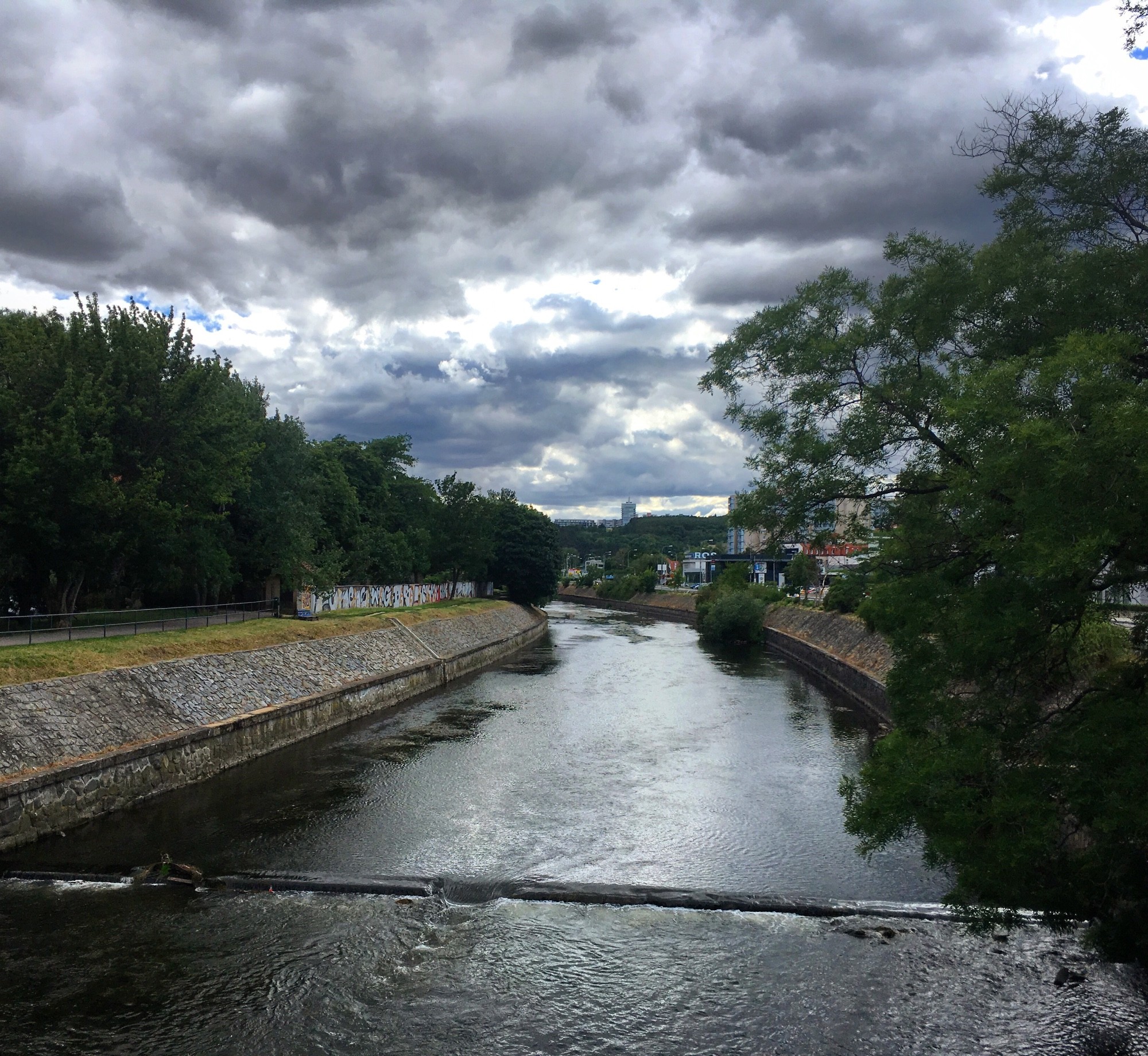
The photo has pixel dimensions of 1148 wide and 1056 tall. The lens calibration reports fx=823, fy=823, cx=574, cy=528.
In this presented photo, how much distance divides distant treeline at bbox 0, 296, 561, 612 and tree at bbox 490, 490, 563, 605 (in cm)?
3253

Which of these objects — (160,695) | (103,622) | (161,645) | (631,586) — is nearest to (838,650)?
(161,645)

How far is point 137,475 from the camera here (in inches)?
1113

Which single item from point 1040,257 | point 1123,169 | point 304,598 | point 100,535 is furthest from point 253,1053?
point 304,598

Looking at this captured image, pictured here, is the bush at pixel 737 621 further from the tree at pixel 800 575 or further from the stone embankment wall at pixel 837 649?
the tree at pixel 800 575

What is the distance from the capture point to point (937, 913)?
43.8ft

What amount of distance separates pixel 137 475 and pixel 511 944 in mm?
22689

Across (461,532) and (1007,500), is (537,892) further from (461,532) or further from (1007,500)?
(461,532)

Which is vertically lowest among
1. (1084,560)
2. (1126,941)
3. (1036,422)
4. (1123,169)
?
(1126,941)

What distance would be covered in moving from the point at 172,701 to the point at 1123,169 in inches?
879

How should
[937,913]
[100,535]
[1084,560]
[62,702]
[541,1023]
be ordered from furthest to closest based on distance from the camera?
1. [100,535]
2. [62,702]
3. [937,913]
4. [541,1023]
5. [1084,560]

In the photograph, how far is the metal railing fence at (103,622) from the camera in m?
21.5

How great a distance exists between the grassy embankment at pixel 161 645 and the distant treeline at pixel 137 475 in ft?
11.4

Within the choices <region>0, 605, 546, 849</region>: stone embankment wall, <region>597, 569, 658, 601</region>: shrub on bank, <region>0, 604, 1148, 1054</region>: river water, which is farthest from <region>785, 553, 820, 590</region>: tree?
<region>597, 569, 658, 601</region>: shrub on bank

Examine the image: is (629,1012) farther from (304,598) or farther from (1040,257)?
(304,598)
